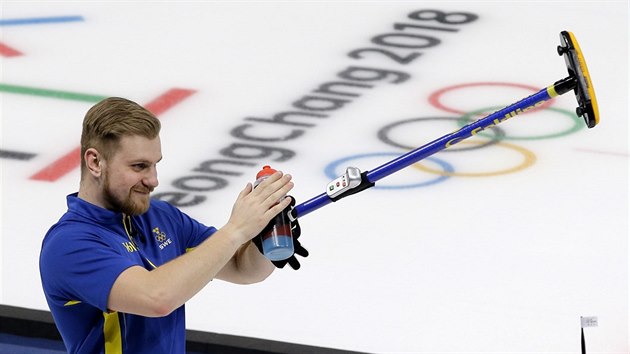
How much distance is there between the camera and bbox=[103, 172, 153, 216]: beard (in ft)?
10.2

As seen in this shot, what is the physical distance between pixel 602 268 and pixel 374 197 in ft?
3.81

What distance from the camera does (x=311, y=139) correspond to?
6750mm

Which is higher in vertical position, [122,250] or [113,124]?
[113,124]

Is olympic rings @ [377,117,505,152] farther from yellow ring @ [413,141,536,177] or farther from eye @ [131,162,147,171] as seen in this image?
eye @ [131,162,147,171]

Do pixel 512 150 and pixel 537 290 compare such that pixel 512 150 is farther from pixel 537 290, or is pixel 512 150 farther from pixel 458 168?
pixel 537 290

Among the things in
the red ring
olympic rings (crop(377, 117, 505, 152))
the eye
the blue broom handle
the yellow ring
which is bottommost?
the eye

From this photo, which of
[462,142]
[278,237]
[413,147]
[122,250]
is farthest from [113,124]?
[462,142]

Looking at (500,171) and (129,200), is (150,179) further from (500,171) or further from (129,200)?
(500,171)

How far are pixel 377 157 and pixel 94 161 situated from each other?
3.53 meters

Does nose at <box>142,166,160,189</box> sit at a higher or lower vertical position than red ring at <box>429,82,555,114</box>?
lower

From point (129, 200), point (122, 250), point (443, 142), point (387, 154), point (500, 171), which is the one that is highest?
point (387, 154)

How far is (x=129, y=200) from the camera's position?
10.2 feet

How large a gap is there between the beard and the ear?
2cm

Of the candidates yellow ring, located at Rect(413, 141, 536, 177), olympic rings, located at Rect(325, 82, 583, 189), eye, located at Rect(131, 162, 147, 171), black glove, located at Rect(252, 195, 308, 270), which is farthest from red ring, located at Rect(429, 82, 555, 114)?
eye, located at Rect(131, 162, 147, 171)
